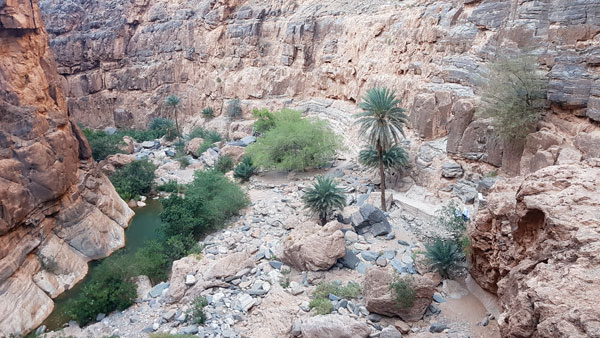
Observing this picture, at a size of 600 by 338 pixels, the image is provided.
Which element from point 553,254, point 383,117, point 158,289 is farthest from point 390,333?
point 383,117

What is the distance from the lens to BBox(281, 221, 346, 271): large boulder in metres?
16.1

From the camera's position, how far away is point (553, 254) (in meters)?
7.03

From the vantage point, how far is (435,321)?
12961 millimetres

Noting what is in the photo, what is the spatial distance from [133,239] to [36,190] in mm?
6632

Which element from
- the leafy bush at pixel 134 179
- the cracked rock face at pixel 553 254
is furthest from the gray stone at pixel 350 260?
the leafy bush at pixel 134 179

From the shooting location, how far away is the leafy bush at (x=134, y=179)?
30469mm

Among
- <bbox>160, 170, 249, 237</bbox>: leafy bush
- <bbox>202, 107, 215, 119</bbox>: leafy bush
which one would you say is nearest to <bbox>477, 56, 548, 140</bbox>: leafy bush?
<bbox>160, 170, 249, 237</bbox>: leafy bush

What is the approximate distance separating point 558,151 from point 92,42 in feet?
172

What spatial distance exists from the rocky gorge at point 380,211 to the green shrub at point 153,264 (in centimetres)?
48

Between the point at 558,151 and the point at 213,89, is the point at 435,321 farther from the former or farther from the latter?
the point at 213,89

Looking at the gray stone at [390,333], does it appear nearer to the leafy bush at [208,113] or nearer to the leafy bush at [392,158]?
the leafy bush at [392,158]

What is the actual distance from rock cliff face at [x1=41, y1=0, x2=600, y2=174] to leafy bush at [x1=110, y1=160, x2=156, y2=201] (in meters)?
13.6

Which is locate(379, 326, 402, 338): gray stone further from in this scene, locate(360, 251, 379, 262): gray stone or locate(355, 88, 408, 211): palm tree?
locate(355, 88, 408, 211): palm tree

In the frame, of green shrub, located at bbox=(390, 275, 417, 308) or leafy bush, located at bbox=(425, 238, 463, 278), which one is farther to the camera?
leafy bush, located at bbox=(425, 238, 463, 278)
